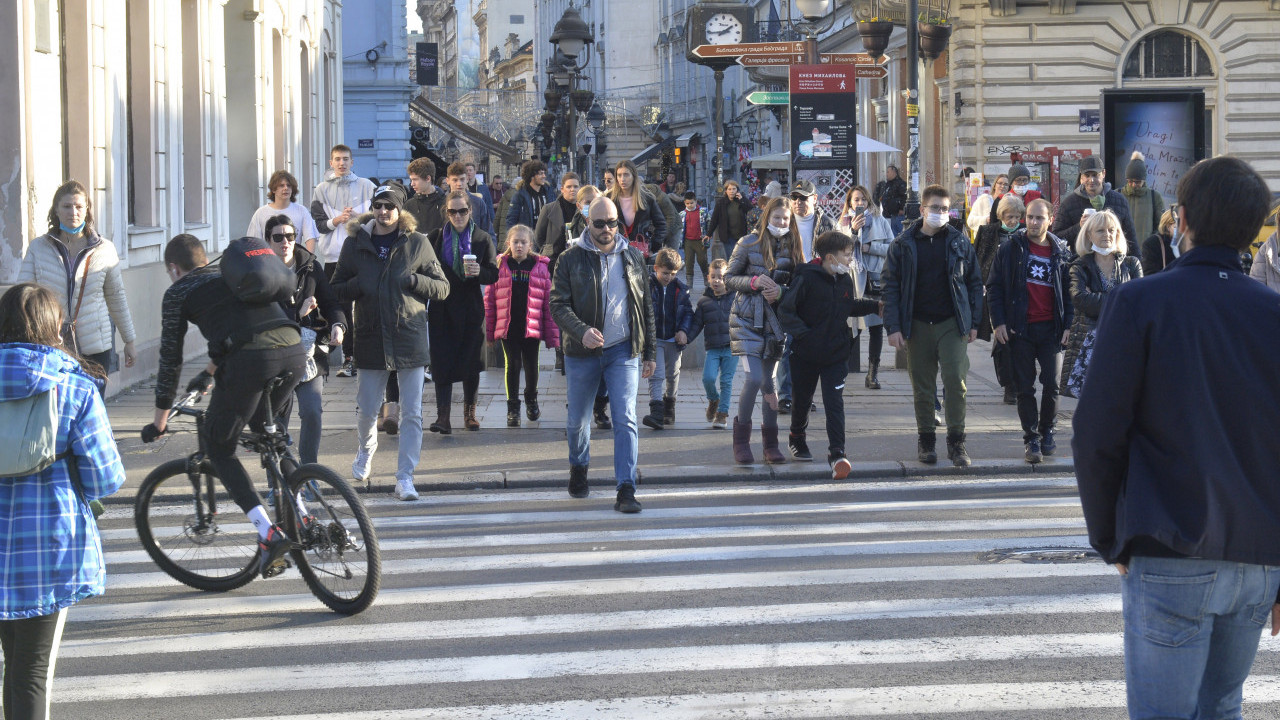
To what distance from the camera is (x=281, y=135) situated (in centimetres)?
2561

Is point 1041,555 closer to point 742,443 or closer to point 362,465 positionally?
point 742,443

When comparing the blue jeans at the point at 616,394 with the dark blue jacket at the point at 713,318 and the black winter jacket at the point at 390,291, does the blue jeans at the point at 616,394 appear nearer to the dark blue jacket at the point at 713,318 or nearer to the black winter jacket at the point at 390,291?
the black winter jacket at the point at 390,291

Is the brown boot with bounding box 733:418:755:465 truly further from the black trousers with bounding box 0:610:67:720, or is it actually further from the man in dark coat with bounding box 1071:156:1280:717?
the man in dark coat with bounding box 1071:156:1280:717

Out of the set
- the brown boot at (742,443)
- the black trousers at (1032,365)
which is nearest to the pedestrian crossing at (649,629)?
the brown boot at (742,443)

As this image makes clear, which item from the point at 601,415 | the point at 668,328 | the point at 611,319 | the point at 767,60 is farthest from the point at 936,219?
the point at 767,60

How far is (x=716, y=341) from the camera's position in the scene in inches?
508

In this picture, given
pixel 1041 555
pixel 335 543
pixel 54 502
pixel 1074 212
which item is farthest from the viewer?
pixel 1074 212

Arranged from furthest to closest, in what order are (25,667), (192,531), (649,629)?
(192,531) < (649,629) < (25,667)

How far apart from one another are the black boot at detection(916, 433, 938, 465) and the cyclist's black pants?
17.9ft

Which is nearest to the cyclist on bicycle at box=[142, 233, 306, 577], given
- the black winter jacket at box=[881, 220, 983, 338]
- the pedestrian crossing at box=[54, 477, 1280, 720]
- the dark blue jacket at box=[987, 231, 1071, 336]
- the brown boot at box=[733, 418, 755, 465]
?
the pedestrian crossing at box=[54, 477, 1280, 720]

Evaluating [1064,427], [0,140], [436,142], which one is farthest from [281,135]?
[436,142]

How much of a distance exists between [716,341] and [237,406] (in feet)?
20.4

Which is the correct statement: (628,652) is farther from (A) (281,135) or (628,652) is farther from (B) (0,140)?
(A) (281,135)

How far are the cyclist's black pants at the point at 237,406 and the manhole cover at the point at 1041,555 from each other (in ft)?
12.2
